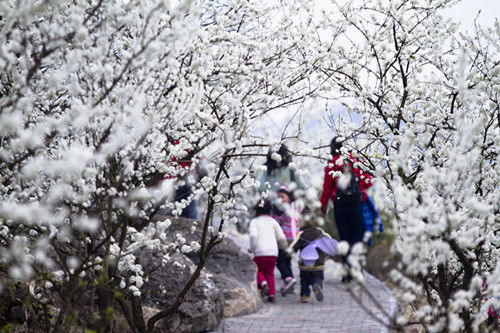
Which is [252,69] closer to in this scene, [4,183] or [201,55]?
[201,55]

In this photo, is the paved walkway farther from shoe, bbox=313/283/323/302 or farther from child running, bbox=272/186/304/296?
child running, bbox=272/186/304/296

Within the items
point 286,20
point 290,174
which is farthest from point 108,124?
point 290,174

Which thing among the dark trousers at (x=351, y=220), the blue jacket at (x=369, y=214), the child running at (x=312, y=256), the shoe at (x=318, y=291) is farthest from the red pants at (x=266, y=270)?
the blue jacket at (x=369, y=214)

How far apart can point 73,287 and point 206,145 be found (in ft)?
5.22

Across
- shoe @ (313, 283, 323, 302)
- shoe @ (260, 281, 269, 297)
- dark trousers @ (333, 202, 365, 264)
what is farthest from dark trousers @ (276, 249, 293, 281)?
dark trousers @ (333, 202, 365, 264)

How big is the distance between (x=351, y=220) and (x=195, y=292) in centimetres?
307

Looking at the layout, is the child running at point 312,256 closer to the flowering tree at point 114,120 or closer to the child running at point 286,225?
the child running at point 286,225

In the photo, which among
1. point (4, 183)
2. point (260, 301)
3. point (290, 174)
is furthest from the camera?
point (290, 174)

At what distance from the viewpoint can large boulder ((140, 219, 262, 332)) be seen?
6141mm

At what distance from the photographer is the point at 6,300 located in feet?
15.9

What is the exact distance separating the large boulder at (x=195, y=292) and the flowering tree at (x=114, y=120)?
2.00ft

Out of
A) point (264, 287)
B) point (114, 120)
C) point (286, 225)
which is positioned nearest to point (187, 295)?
point (264, 287)

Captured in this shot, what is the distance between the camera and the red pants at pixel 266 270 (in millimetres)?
8258

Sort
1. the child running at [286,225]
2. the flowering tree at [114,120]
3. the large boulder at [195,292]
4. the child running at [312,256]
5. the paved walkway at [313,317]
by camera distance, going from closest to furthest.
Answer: the flowering tree at [114,120] → the large boulder at [195,292] → the paved walkway at [313,317] → the child running at [312,256] → the child running at [286,225]
